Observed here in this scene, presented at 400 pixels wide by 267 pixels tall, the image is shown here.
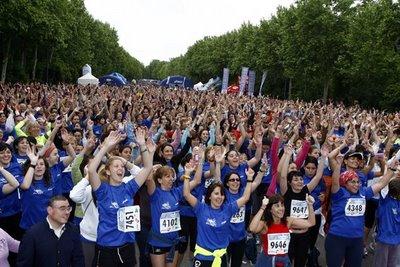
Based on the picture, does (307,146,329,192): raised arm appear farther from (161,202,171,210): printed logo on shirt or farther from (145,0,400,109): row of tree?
(145,0,400,109): row of tree

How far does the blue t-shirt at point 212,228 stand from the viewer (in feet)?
Answer: 17.7

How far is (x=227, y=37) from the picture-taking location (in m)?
74.9

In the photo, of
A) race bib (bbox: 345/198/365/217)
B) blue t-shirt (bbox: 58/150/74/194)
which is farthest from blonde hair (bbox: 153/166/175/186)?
race bib (bbox: 345/198/365/217)

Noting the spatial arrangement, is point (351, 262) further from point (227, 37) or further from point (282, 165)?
point (227, 37)

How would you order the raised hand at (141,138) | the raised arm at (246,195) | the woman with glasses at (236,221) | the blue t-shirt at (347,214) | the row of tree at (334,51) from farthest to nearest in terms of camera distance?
the row of tree at (334,51) < the blue t-shirt at (347,214) < the woman with glasses at (236,221) < the raised arm at (246,195) < the raised hand at (141,138)

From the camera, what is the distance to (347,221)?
20.2 ft

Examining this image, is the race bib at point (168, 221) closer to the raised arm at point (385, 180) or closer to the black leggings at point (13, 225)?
the black leggings at point (13, 225)

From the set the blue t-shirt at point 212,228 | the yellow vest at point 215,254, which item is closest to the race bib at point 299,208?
the blue t-shirt at point 212,228

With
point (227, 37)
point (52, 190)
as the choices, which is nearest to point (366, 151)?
point (52, 190)

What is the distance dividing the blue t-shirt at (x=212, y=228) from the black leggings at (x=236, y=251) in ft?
2.55

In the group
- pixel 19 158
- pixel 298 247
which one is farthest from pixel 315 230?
pixel 19 158

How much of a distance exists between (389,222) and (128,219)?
11.6 feet

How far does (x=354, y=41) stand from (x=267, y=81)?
18.9 m

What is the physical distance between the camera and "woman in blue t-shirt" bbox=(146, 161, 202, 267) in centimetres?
585
